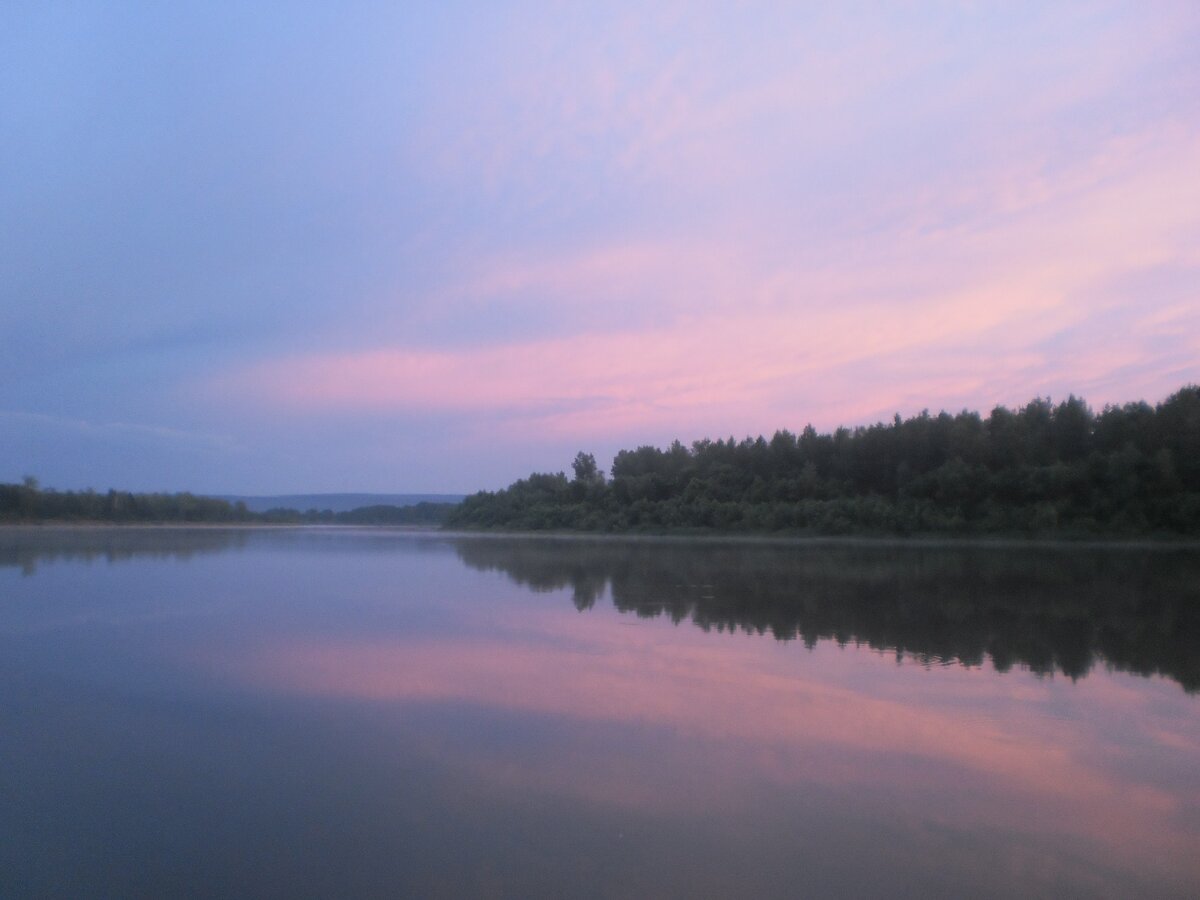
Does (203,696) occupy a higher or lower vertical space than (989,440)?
lower

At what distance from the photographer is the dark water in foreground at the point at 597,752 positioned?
180 inches

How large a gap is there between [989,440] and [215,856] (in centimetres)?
4244

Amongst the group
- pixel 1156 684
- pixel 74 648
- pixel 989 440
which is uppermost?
pixel 989 440

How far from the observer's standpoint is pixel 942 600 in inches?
649

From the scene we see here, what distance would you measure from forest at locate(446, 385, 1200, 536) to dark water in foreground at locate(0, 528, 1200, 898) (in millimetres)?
26096

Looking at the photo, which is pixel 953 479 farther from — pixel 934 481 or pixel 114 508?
pixel 114 508

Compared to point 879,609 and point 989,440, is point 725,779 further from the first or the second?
point 989,440

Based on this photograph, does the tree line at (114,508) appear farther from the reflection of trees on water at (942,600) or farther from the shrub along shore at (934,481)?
the reflection of trees on water at (942,600)

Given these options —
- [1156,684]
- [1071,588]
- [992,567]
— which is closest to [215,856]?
[1156,684]

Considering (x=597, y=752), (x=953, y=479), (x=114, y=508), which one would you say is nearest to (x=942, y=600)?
(x=597, y=752)

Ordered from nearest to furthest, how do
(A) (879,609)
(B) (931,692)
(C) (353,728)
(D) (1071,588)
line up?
(C) (353,728), (B) (931,692), (A) (879,609), (D) (1071,588)

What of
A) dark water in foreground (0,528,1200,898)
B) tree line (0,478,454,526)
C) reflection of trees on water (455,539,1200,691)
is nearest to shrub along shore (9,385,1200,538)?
reflection of trees on water (455,539,1200,691)

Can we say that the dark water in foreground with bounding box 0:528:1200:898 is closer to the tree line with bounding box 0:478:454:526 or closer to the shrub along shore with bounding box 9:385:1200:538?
the shrub along shore with bounding box 9:385:1200:538

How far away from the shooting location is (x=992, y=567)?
25062 millimetres
